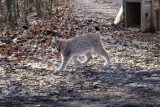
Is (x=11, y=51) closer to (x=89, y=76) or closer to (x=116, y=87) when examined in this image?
(x=89, y=76)

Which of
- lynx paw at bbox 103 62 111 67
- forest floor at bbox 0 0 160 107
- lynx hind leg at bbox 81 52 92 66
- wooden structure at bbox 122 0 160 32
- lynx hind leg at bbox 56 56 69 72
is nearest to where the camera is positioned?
forest floor at bbox 0 0 160 107

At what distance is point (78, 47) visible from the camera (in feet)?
34.5

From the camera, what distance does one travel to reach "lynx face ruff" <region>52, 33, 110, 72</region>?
1043 centimetres

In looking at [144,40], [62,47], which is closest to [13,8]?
[144,40]

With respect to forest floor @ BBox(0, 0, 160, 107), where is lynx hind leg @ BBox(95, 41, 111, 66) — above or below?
above

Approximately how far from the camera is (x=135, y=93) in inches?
324

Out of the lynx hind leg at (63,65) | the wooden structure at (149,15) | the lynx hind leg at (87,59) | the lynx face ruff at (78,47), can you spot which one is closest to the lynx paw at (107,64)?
the lynx face ruff at (78,47)

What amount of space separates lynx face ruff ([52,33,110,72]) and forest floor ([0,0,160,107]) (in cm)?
22

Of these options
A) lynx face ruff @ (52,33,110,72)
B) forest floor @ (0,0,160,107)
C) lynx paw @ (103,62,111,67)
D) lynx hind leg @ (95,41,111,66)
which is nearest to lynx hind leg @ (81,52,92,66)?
lynx face ruff @ (52,33,110,72)

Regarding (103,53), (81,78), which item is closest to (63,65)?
(81,78)

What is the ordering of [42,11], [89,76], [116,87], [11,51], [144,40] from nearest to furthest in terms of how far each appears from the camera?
[116,87] < [89,76] < [11,51] < [144,40] < [42,11]

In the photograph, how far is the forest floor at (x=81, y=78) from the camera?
7840mm

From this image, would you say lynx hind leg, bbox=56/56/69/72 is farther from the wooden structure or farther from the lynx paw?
the wooden structure

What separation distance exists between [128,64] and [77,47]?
1258mm
